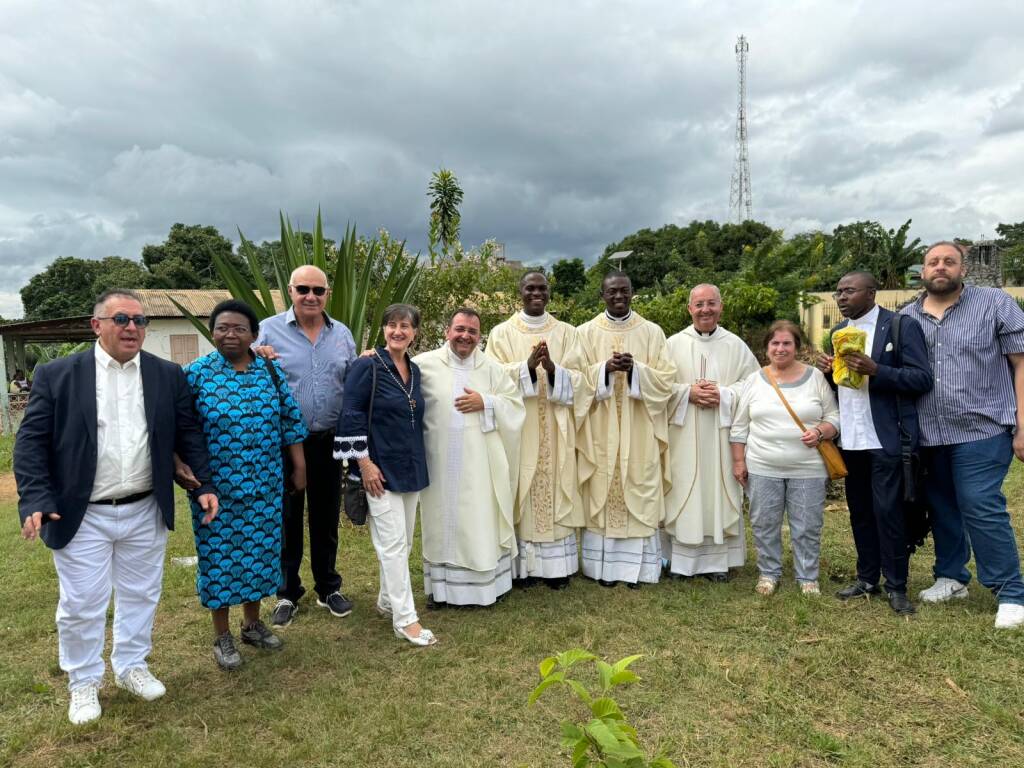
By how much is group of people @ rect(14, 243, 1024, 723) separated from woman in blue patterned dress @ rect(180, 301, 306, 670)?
0.04 ft

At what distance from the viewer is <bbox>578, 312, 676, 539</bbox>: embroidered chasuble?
5078mm

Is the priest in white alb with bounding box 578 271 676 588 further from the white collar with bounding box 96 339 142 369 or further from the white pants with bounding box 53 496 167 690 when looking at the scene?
the white collar with bounding box 96 339 142 369

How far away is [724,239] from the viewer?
119ft

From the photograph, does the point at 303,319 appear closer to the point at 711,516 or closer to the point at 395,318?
the point at 395,318

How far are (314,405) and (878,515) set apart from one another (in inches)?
145

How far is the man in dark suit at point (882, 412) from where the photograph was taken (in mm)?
4309

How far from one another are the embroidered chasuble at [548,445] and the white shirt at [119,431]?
7.75ft

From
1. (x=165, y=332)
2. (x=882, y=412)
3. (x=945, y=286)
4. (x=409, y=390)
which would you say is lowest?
(x=882, y=412)

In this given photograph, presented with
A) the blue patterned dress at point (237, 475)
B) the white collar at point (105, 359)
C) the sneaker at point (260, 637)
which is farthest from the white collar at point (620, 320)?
the white collar at point (105, 359)

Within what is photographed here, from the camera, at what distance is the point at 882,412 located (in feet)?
14.4

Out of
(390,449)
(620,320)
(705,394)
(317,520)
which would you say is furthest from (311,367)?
(705,394)

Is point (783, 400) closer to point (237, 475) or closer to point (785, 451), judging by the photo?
point (785, 451)

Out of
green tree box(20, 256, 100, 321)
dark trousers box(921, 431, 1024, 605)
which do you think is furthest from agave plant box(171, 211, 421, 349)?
green tree box(20, 256, 100, 321)

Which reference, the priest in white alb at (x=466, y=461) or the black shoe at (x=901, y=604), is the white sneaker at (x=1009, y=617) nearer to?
the black shoe at (x=901, y=604)
